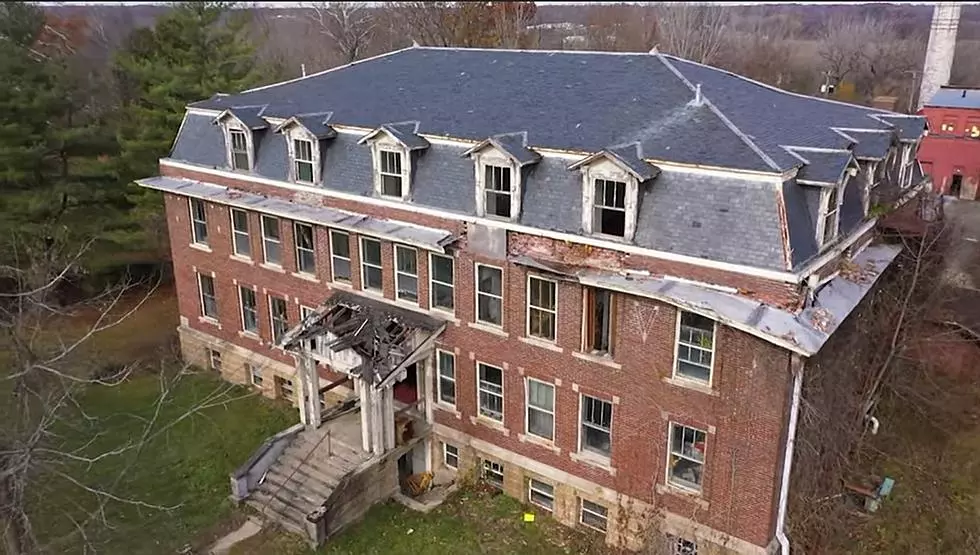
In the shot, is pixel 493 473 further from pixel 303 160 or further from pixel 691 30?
pixel 691 30

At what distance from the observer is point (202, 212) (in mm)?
26719

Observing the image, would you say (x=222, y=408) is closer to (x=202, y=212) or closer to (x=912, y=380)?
(x=202, y=212)

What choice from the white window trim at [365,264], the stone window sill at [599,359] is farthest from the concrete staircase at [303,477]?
the stone window sill at [599,359]

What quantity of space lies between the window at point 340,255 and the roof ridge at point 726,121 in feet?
35.3

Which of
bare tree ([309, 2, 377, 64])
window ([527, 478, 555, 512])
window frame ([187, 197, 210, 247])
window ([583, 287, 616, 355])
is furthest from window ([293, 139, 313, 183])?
bare tree ([309, 2, 377, 64])

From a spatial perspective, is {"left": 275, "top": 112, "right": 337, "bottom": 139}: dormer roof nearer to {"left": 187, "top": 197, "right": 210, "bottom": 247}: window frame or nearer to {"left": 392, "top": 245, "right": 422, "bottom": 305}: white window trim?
{"left": 392, "top": 245, "right": 422, "bottom": 305}: white window trim

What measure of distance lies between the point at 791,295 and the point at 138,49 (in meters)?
42.7

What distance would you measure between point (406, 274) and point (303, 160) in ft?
17.0

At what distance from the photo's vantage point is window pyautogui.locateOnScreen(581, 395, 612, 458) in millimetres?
18109

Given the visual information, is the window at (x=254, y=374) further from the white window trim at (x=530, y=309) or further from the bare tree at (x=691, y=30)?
the bare tree at (x=691, y=30)

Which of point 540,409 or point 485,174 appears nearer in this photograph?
point 485,174

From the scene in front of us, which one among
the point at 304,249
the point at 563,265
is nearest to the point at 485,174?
the point at 563,265

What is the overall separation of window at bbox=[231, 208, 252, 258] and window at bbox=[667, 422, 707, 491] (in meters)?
15.9

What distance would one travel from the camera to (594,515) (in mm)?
19047
